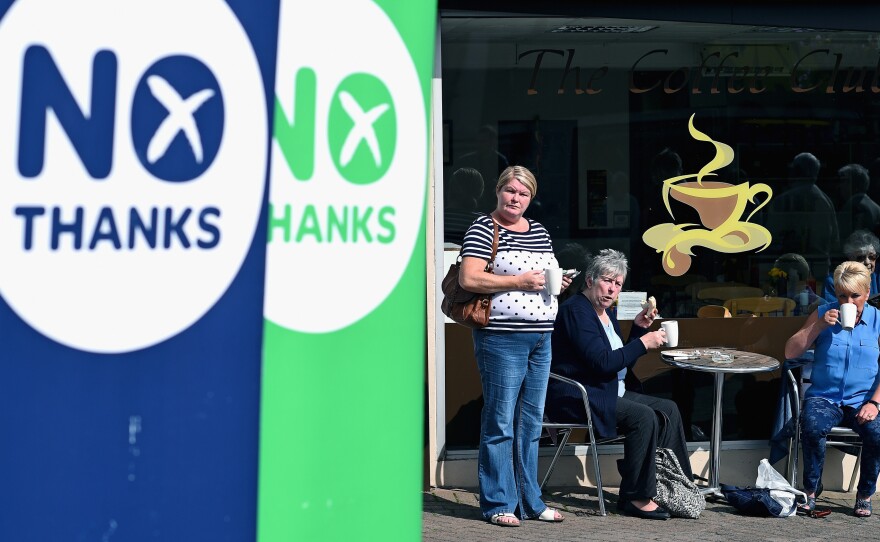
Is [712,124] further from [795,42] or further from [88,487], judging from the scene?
[88,487]

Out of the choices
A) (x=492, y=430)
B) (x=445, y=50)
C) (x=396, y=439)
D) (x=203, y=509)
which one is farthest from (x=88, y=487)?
(x=445, y=50)

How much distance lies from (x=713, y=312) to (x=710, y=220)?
574 millimetres

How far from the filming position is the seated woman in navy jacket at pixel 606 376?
19.9 feet

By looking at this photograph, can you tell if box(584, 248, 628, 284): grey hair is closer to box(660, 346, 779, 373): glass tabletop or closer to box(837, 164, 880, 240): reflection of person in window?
box(660, 346, 779, 373): glass tabletop

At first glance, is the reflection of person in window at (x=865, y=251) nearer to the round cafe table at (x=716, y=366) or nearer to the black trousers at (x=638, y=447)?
the round cafe table at (x=716, y=366)

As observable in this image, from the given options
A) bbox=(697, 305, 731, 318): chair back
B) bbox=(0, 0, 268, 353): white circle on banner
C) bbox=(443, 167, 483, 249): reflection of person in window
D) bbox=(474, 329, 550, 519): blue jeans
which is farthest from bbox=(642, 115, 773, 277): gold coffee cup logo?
bbox=(0, 0, 268, 353): white circle on banner

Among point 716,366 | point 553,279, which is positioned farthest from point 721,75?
point 553,279

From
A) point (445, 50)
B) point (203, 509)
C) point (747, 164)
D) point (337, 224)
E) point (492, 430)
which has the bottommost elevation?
point (492, 430)

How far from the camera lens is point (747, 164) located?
7.23 metres

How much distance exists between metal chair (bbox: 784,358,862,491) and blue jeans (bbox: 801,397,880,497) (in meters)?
0.06

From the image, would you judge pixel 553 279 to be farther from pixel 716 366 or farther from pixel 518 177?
pixel 716 366

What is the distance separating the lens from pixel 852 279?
21.1 ft

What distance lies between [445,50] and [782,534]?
131 inches

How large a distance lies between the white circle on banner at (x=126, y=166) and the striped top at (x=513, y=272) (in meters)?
4.32
